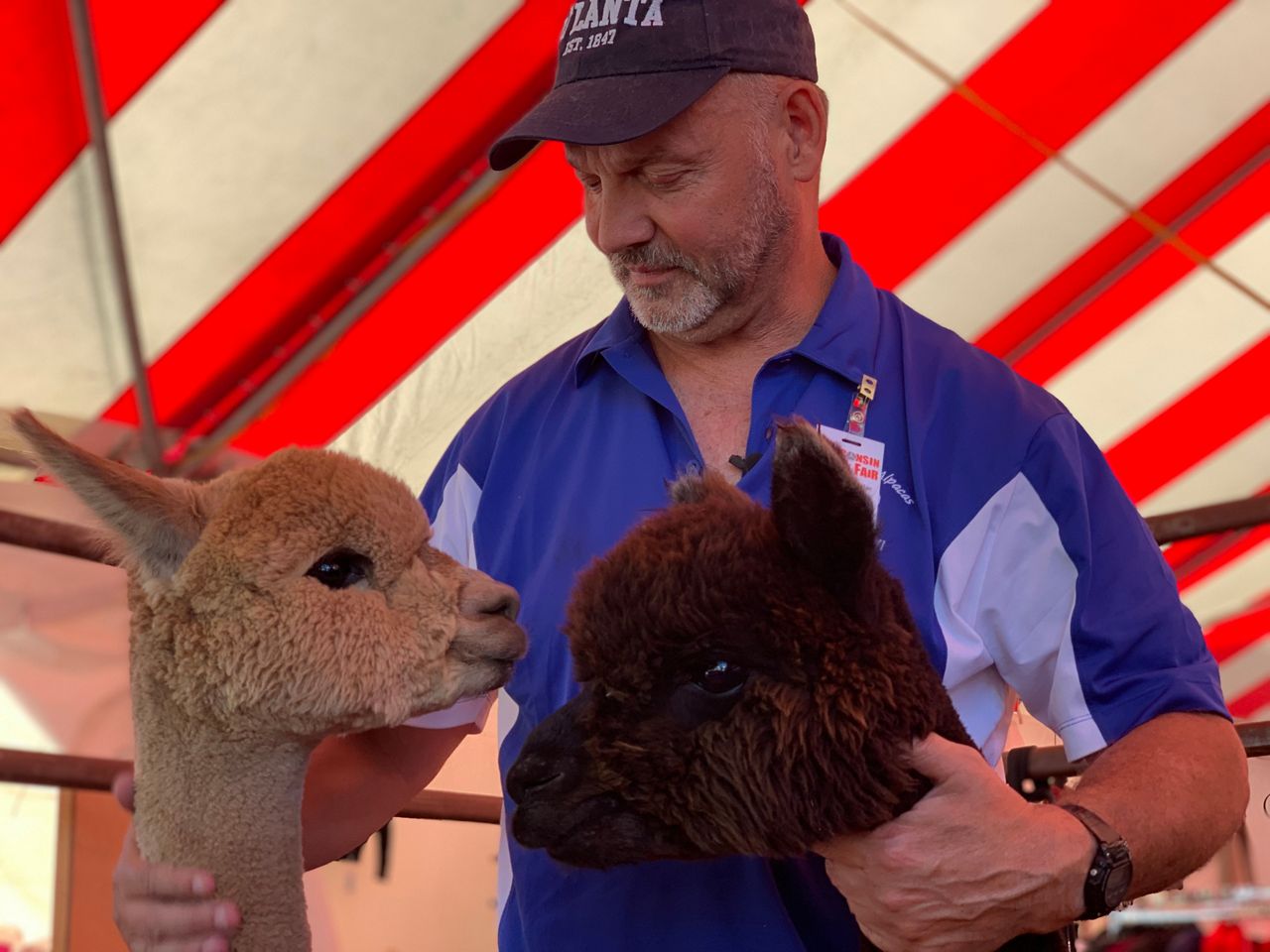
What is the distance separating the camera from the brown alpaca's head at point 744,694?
143cm

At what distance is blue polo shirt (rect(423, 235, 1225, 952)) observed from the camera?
1.87m

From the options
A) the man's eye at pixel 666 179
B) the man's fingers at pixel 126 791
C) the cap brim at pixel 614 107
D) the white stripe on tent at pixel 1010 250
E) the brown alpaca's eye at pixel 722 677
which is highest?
the white stripe on tent at pixel 1010 250

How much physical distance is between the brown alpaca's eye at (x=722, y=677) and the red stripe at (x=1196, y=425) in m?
4.72

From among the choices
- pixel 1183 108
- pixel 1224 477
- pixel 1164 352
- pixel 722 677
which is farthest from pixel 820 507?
pixel 1224 477

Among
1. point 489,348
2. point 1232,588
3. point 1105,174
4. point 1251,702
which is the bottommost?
point 1251,702

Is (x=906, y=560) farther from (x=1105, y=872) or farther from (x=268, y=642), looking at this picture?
(x=268, y=642)

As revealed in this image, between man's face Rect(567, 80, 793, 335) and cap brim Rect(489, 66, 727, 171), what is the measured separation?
0.18 ft

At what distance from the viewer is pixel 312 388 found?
4977mm

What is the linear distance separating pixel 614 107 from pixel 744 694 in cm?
96

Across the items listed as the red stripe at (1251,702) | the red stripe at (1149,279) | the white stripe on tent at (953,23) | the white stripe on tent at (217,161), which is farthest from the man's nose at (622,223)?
the red stripe at (1251,702)

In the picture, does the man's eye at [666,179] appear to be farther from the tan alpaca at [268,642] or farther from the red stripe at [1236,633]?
the red stripe at [1236,633]

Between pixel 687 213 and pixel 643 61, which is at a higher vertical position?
pixel 643 61

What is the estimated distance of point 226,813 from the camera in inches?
64.7

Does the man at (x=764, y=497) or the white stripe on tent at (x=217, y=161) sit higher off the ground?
the white stripe on tent at (x=217, y=161)
